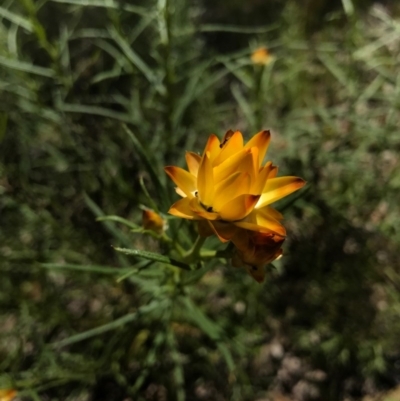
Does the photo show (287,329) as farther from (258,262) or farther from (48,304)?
(258,262)

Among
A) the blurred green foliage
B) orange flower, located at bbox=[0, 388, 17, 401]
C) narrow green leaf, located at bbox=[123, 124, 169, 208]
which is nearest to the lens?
narrow green leaf, located at bbox=[123, 124, 169, 208]

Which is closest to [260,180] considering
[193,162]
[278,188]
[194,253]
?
[278,188]

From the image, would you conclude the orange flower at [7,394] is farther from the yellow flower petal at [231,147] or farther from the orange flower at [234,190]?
the yellow flower petal at [231,147]

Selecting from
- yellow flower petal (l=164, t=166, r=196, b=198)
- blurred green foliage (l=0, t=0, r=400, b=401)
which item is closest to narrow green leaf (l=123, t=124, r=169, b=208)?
yellow flower petal (l=164, t=166, r=196, b=198)

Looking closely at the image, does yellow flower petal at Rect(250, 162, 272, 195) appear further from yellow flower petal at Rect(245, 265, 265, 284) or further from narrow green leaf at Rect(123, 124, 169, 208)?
narrow green leaf at Rect(123, 124, 169, 208)

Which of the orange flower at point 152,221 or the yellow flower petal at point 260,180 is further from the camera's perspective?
the orange flower at point 152,221

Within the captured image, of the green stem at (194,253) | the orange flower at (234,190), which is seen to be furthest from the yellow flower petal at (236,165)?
the green stem at (194,253)

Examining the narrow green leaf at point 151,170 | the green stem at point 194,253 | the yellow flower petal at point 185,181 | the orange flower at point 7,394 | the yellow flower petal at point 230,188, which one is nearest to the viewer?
the yellow flower petal at point 230,188

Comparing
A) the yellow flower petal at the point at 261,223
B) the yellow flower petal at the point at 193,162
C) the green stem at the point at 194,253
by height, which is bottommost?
the green stem at the point at 194,253
